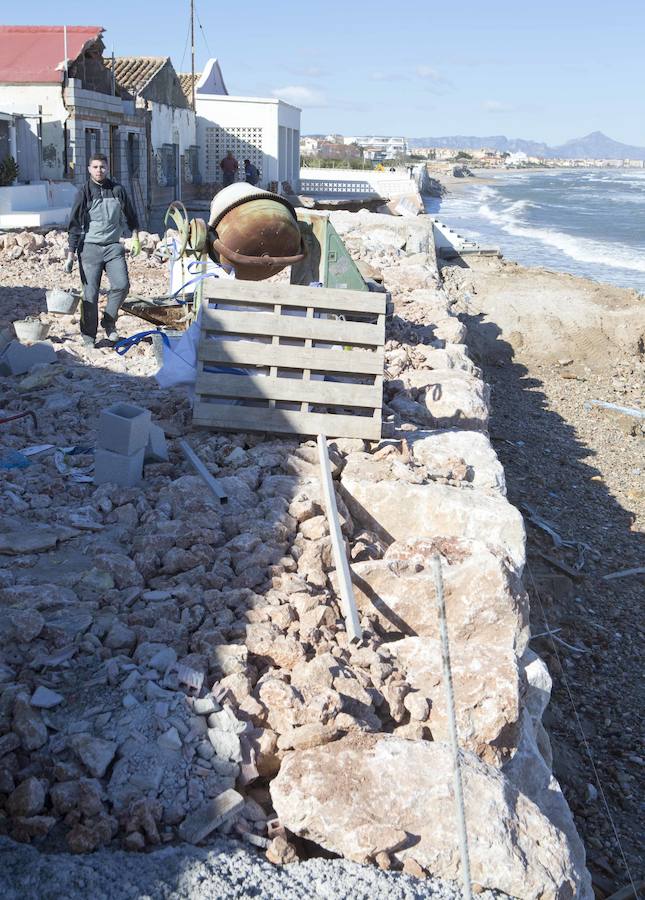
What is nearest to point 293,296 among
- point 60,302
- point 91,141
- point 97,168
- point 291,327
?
point 291,327

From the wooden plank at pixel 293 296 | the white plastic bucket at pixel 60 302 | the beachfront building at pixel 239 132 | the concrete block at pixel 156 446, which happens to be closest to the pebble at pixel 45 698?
the concrete block at pixel 156 446

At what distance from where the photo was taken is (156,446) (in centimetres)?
557

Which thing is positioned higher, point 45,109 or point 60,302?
point 45,109

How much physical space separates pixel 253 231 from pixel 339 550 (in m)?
4.11

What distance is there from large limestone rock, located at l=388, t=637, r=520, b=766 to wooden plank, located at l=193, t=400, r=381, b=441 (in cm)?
239

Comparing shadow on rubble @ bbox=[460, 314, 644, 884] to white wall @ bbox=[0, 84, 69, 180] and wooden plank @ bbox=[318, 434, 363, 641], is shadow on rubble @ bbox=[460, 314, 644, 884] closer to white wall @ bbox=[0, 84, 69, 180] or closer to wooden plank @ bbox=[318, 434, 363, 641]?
wooden plank @ bbox=[318, 434, 363, 641]

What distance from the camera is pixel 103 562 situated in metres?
4.24

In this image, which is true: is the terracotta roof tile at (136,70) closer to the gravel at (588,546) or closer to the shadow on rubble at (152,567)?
the gravel at (588,546)

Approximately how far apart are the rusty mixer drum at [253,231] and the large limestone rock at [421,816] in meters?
5.56

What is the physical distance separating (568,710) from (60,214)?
15.4 meters

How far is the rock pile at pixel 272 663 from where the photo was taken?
9.56 feet

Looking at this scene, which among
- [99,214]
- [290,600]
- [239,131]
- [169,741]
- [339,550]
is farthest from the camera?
[239,131]

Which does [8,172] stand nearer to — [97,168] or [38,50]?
[38,50]

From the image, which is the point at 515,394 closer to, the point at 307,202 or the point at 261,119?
the point at 307,202
